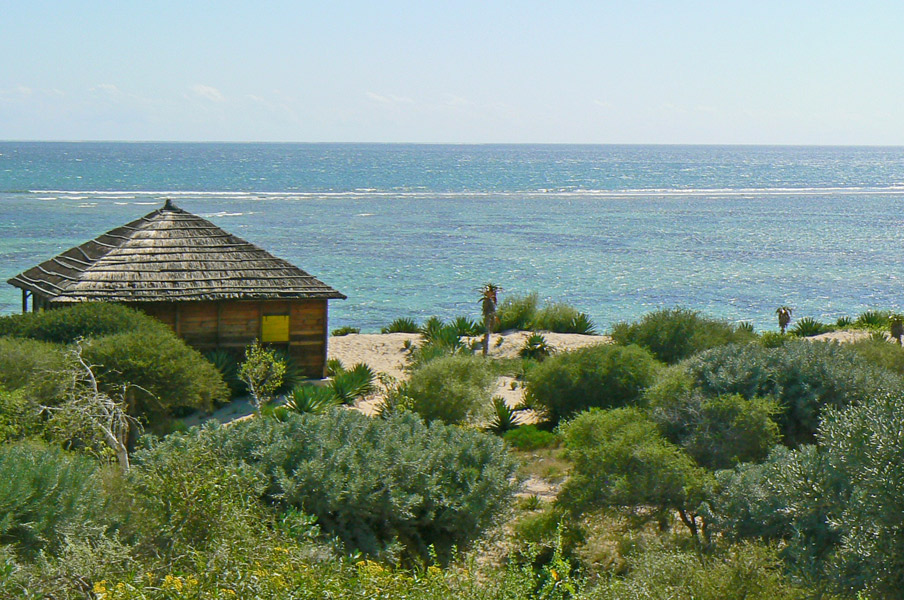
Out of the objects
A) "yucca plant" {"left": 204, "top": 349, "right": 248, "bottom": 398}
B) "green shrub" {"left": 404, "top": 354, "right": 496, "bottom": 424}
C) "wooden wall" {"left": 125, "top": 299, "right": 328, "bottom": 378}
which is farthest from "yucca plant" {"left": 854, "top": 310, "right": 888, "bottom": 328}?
"yucca plant" {"left": 204, "top": 349, "right": 248, "bottom": 398}

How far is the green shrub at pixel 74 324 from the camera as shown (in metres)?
16.2

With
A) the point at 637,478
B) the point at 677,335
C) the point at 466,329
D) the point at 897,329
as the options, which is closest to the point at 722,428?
the point at 637,478

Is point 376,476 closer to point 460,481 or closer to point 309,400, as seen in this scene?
point 460,481

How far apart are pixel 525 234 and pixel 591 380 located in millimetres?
49001

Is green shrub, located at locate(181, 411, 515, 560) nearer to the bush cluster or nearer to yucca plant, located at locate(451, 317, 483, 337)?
the bush cluster

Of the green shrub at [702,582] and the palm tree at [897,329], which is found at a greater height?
the green shrub at [702,582]

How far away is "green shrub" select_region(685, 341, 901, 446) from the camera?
12.7 m

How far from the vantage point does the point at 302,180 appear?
120 m

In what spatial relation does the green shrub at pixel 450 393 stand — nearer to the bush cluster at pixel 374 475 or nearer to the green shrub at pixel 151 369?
the green shrub at pixel 151 369

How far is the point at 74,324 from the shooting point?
16281mm

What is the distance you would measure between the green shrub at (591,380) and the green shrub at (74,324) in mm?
7025

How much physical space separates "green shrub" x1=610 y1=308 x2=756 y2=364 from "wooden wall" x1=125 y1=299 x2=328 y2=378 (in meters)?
6.32

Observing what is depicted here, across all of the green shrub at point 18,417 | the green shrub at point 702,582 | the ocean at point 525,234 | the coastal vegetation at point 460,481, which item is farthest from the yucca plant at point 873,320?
the green shrub at point 18,417

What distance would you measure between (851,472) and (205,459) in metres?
5.14
